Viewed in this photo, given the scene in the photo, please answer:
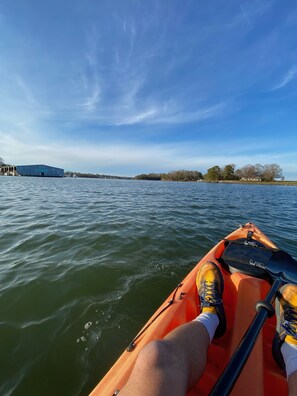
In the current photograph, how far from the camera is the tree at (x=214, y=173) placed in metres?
105

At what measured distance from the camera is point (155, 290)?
4082mm

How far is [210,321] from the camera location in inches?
88.7

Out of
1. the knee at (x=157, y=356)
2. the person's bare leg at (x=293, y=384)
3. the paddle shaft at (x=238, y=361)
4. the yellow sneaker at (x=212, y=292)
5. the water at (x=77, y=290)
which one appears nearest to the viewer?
the paddle shaft at (x=238, y=361)

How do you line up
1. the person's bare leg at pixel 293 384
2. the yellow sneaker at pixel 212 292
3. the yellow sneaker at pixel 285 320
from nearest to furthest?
the person's bare leg at pixel 293 384 < the yellow sneaker at pixel 285 320 < the yellow sneaker at pixel 212 292

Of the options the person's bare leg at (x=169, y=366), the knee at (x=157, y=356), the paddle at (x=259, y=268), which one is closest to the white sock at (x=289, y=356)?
the paddle at (x=259, y=268)

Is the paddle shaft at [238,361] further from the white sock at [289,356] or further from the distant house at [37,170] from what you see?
the distant house at [37,170]

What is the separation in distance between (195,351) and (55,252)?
16.5 ft

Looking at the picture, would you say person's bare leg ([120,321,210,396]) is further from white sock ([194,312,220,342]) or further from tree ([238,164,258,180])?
tree ([238,164,258,180])

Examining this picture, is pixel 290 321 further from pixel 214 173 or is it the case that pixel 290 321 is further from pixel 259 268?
pixel 214 173

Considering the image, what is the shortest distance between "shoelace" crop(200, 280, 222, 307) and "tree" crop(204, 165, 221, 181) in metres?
108

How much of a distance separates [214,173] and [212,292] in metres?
109

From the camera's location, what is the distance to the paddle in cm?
177

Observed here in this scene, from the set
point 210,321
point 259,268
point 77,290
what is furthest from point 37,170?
point 210,321

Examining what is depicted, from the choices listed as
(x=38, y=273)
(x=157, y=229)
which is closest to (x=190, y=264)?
(x=157, y=229)
